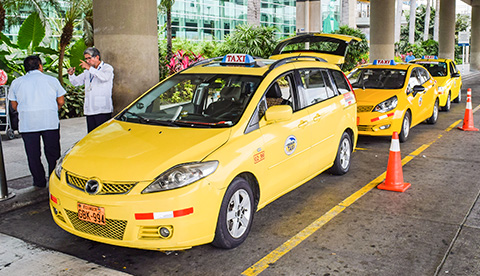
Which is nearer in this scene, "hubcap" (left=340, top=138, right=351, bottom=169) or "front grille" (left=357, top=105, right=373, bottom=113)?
"hubcap" (left=340, top=138, right=351, bottom=169)

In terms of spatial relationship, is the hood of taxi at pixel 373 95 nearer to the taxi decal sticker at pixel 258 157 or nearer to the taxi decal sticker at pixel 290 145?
the taxi decal sticker at pixel 290 145

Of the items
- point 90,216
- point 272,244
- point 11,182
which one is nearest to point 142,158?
point 90,216

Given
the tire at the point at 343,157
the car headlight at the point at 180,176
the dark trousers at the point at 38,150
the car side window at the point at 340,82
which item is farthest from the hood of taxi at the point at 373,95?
the car headlight at the point at 180,176

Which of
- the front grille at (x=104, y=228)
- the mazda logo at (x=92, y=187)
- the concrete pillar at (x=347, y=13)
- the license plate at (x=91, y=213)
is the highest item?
the concrete pillar at (x=347, y=13)

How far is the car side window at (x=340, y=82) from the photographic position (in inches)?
295

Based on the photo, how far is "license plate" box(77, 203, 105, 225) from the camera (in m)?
4.45

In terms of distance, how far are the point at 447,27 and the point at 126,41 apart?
31.5m

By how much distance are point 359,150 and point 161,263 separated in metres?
5.89

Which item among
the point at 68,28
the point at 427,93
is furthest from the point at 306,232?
the point at 68,28

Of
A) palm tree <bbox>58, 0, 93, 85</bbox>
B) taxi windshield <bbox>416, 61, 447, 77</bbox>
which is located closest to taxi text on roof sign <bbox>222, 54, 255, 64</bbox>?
palm tree <bbox>58, 0, 93, 85</bbox>

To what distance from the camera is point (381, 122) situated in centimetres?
994

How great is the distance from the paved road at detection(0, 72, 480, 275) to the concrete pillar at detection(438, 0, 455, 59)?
3006cm

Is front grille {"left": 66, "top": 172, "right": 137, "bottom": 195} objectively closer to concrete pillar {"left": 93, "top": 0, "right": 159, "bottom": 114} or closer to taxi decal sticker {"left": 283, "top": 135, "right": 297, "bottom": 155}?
taxi decal sticker {"left": 283, "top": 135, "right": 297, "bottom": 155}

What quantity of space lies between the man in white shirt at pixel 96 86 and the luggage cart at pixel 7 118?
3552mm
